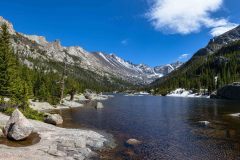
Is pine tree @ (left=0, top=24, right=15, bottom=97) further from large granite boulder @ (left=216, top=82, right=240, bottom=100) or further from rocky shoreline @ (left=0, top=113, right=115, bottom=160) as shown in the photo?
large granite boulder @ (left=216, top=82, right=240, bottom=100)

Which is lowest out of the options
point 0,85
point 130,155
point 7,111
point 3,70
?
point 130,155

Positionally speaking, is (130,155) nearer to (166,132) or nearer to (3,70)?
(166,132)

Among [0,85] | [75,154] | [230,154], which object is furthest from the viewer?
[0,85]

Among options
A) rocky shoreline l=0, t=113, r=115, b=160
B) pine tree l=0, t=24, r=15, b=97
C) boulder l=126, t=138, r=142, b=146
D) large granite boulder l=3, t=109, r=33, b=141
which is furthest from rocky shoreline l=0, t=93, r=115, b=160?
pine tree l=0, t=24, r=15, b=97

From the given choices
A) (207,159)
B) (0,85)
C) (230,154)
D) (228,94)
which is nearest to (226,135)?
(230,154)

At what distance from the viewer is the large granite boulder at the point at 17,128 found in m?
35.2

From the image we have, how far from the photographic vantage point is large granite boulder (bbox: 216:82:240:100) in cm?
16075

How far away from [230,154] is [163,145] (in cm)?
1007

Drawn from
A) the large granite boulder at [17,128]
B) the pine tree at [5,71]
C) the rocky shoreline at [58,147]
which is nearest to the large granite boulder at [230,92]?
the rocky shoreline at [58,147]

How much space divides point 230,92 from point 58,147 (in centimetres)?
15553

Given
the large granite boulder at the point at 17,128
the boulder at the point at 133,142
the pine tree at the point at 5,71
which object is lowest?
the boulder at the point at 133,142

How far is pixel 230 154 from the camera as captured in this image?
115 feet

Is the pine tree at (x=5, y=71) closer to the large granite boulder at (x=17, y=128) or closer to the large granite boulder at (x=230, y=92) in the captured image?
the large granite boulder at (x=17, y=128)

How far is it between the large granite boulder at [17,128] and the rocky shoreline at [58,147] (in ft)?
8.11
